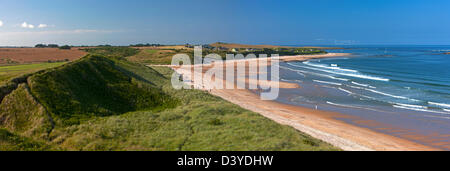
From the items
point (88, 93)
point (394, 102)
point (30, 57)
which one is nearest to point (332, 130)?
point (394, 102)

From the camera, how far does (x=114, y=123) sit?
1209cm

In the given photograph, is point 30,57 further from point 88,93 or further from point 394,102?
point 394,102

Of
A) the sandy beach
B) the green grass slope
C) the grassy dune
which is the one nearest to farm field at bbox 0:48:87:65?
the green grass slope

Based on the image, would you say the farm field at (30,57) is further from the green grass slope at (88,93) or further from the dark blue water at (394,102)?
the dark blue water at (394,102)

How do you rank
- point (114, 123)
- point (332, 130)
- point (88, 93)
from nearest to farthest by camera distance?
point (114, 123)
point (88, 93)
point (332, 130)

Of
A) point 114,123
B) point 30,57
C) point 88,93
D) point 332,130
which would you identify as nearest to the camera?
point 114,123

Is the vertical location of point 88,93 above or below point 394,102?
above

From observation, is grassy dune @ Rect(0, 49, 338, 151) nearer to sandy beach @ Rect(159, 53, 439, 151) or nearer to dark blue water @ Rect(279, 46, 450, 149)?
sandy beach @ Rect(159, 53, 439, 151)

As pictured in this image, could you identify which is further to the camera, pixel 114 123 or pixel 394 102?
pixel 394 102

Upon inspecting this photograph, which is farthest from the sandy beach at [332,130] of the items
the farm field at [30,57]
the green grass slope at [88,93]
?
the farm field at [30,57]

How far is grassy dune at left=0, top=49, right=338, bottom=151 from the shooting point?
33.0 ft
